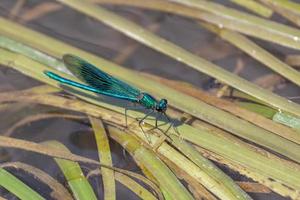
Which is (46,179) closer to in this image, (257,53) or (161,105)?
(161,105)

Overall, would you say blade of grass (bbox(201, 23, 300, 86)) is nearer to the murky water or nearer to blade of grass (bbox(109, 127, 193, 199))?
the murky water

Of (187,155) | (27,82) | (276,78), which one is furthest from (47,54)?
(276,78)

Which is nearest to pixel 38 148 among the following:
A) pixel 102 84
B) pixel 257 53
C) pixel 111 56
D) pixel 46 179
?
pixel 46 179

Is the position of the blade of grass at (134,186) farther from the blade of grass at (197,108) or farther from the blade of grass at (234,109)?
the blade of grass at (234,109)

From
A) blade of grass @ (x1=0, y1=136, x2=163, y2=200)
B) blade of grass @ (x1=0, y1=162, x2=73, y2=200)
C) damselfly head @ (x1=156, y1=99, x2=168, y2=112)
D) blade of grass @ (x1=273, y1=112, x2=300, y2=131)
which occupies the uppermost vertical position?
blade of grass @ (x1=273, y1=112, x2=300, y2=131)

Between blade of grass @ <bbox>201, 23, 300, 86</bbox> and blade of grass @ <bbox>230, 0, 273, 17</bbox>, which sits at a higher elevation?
blade of grass @ <bbox>230, 0, 273, 17</bbox>

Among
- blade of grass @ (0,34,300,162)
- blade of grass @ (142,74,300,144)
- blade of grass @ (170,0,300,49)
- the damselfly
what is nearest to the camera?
blade of grass @ (0,34,300,162)

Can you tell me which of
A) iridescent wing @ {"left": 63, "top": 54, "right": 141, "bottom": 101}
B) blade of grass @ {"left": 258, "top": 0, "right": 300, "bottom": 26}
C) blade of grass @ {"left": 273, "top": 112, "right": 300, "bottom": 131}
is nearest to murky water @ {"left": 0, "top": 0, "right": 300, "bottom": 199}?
blade of grass @ {"left": 258, "top": 0, "right": 300, "bottom": 26}

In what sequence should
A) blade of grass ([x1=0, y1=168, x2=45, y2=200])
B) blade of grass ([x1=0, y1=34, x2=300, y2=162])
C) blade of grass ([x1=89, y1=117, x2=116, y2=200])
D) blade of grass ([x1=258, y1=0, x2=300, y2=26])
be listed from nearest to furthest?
blade of grass ([x1=0, y1=168, x2=45, y2=200]) → blade of grass ([x1=89, y1=117, x2=116, y2=200]) → blade of grass ([x1=0, y1=34, x2=300, y2=162]) → blade of grass ([x1=258, y1=0, x2=300, y2=26])
